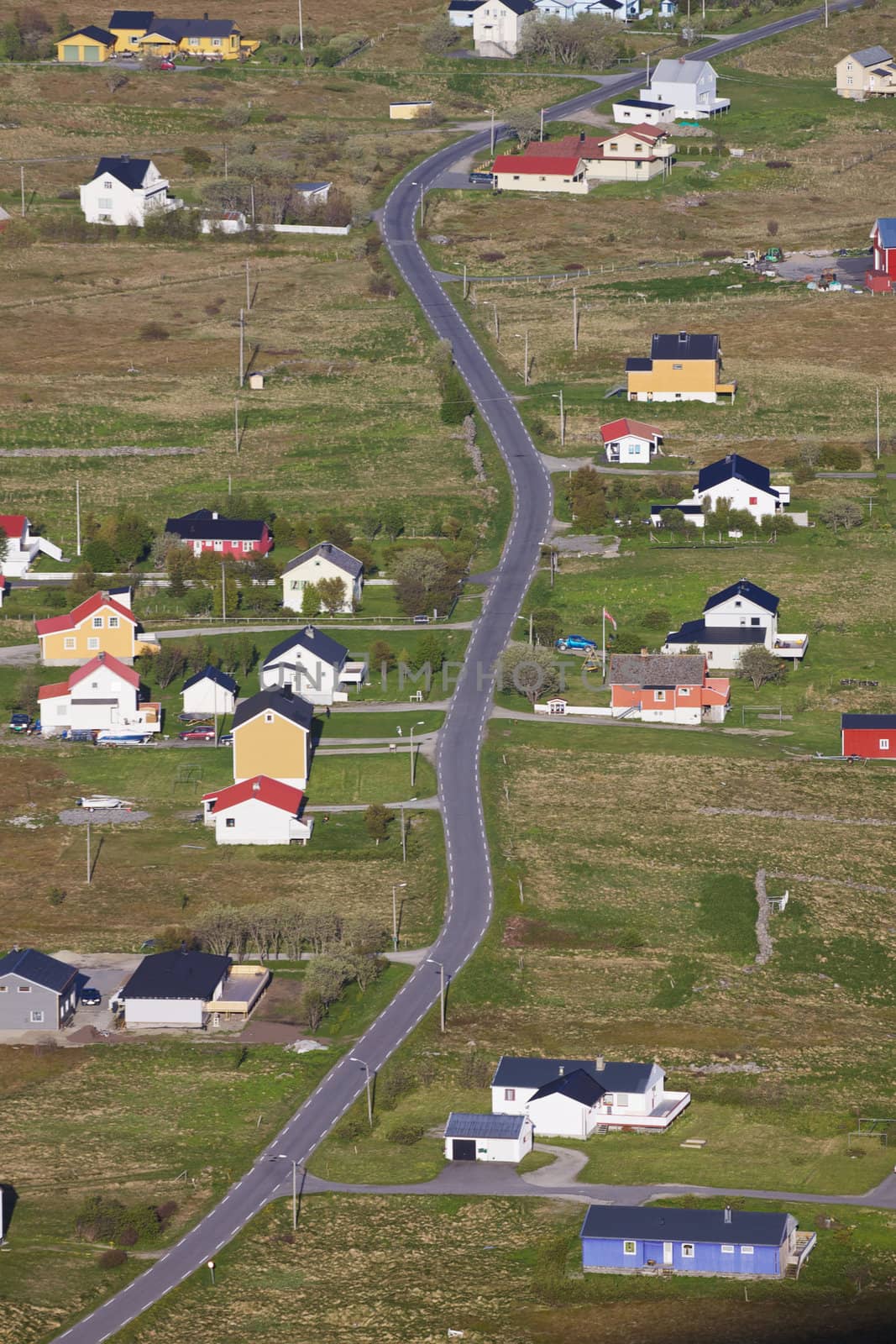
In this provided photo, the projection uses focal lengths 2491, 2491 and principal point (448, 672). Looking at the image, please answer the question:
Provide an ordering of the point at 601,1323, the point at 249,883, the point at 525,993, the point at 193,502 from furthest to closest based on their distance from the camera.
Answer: the point at 193,502, the point at 249,883, the point at 525,993, the point at 601,1323

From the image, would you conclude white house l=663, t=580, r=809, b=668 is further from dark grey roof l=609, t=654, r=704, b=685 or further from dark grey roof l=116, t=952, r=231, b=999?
dark grey roof l=116, t=952, r=231, b=999

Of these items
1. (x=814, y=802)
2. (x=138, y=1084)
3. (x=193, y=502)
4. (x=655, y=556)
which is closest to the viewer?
(x=138, y=1084)

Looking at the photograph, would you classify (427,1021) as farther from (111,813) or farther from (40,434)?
(40,434)

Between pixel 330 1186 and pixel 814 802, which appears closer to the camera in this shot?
pixel 330 1186

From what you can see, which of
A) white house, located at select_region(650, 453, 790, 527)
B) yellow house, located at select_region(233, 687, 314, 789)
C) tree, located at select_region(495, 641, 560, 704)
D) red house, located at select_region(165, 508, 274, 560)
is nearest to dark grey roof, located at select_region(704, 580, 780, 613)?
tree, located at select_region(495, 641, 560, 704)

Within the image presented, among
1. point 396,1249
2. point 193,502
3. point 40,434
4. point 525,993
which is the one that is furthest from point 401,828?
point 40,434

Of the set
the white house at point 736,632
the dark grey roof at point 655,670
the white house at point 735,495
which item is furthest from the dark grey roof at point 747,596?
the white house at point 735,495
